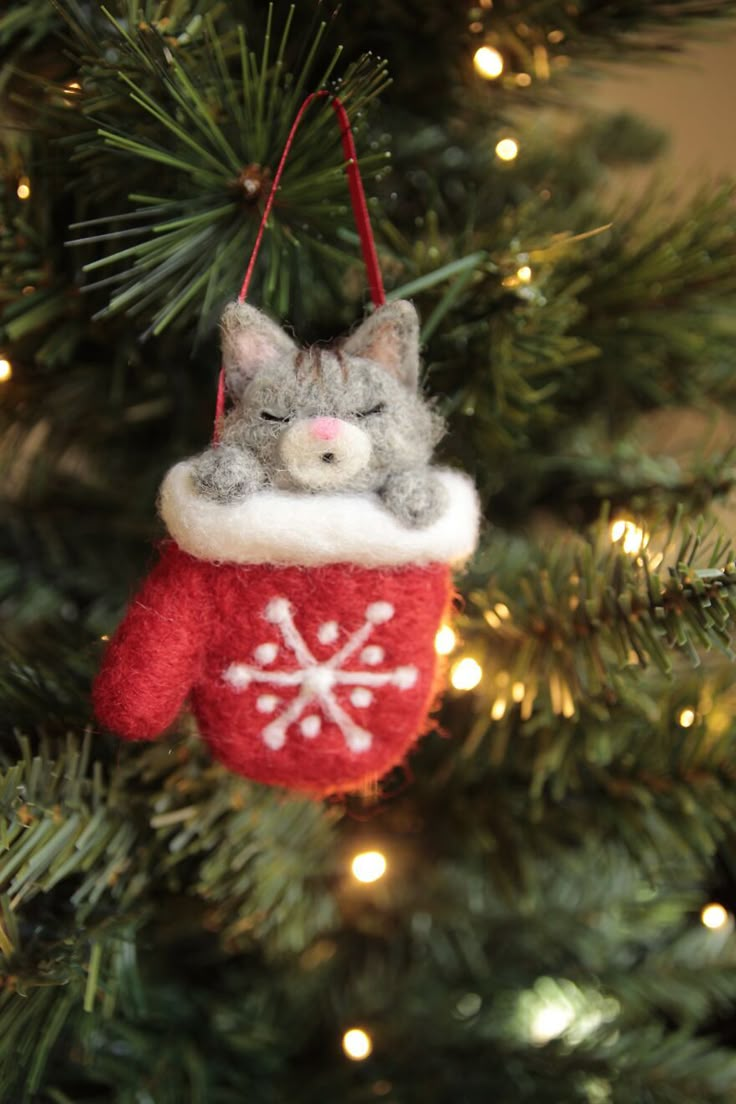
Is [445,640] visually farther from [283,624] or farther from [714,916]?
[714,916]

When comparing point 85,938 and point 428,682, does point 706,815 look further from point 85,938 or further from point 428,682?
point 85,938

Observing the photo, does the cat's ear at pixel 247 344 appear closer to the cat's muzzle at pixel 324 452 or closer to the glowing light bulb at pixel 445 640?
the cat's muzzle at pixel 324 452

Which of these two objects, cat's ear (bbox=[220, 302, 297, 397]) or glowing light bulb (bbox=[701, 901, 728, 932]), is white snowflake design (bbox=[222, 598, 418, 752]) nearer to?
cat's ear (bbox=[220, 302, 297, 397])

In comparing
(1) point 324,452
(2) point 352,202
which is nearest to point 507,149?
(2) point 352,202

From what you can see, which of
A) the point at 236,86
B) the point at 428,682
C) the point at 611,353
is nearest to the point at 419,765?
the point at 428,682

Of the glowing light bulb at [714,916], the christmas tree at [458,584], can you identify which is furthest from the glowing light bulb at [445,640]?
the glowing light bulb at [714,916]

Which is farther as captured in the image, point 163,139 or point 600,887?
point 600,887

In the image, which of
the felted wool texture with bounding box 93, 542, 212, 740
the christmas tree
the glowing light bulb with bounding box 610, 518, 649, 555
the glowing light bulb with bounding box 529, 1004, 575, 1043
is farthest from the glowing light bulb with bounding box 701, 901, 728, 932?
the felted wool texture with bounding box 93, 542, 212, 740

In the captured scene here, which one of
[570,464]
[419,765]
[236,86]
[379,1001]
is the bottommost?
[379,1001]
